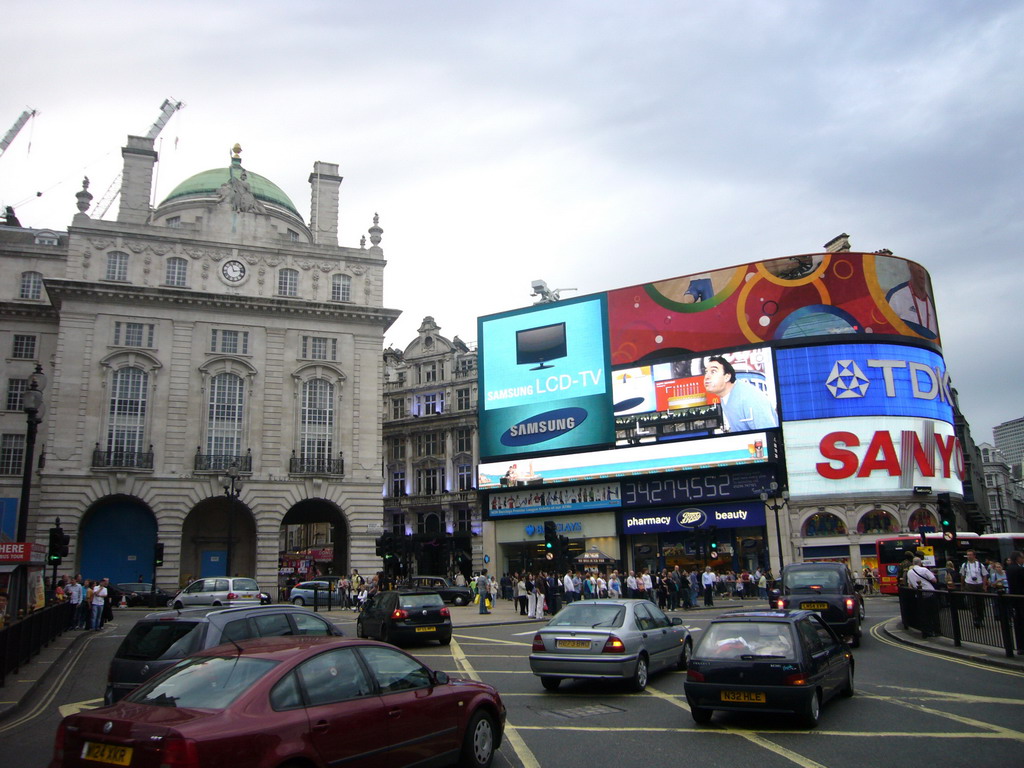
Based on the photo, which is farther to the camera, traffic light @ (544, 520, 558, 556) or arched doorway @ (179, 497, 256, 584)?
arched doorway @ (179, 497, 256, 584)

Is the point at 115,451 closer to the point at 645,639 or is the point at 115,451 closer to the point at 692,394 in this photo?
the point at 692,394

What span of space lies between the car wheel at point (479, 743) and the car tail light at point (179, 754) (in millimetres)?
3170

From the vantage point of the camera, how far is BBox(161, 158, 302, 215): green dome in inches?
2202

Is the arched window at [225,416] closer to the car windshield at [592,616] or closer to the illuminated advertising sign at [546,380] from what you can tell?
the illuminated advertising sign at [546,380]

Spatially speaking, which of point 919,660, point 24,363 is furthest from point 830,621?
point 24,363

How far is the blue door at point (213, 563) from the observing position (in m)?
46.5

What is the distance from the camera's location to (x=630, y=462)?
180 ft

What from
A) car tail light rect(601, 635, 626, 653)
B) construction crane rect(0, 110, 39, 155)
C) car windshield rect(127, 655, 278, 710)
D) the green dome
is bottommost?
car tail light rect(601, 635, 626, 653)

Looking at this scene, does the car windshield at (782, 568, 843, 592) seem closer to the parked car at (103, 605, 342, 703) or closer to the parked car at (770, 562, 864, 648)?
the parked car at (770, 562, 864, 648)

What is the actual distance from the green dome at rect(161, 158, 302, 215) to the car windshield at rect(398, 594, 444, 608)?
4092 centimetres

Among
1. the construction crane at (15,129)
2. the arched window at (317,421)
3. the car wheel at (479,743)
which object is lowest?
the car wheel at (479,743)

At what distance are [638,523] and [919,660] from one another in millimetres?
39221

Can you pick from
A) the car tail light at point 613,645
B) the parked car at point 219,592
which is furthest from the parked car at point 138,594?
the car tail light at point 613,645

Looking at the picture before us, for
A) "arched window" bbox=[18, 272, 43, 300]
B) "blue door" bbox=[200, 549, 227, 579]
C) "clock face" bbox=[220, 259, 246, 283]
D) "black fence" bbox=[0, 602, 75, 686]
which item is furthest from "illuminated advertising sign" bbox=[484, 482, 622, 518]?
"black fence" bbox=[0, 602, 75, 686]
